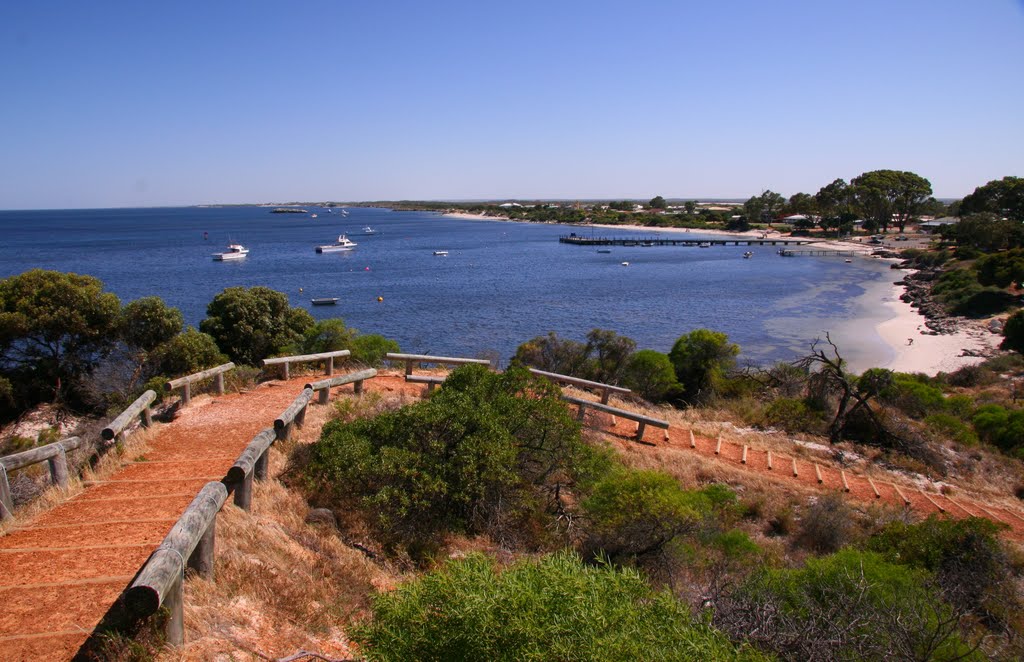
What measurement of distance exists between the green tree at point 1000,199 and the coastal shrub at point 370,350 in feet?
300

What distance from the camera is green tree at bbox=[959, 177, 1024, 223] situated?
267 ft

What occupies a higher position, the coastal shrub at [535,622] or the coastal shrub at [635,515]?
the coastal shrub at [535,622]

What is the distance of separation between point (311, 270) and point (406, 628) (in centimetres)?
7806

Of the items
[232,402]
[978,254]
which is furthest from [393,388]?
[978,254]

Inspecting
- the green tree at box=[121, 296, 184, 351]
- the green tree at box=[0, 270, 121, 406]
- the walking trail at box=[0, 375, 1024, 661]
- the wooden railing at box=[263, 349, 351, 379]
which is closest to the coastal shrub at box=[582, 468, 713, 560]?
the walking trail at box=[0, 375, 1024, 661]

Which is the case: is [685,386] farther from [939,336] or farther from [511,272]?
[511,272]

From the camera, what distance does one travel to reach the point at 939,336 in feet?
134

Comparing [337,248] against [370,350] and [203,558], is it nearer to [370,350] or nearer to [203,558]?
[370,350]

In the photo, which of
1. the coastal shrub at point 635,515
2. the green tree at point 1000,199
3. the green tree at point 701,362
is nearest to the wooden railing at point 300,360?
the coastal shrub at point 635,515

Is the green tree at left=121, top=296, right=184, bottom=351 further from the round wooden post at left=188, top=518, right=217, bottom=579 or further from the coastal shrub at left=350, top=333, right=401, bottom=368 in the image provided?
the round wooden post at left=188, top=518, right=217, bottom=579

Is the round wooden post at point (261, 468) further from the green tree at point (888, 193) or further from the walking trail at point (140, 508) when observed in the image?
the green tree at point (888, 193)

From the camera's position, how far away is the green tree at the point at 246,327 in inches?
842

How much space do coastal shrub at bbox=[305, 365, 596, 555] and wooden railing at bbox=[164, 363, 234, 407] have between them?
3.53m

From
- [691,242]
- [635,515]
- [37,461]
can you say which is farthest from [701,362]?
[691,242]
